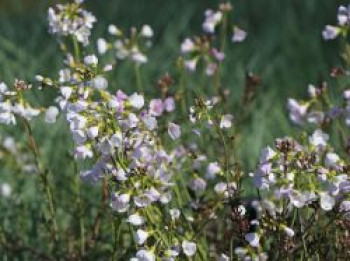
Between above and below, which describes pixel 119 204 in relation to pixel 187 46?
below

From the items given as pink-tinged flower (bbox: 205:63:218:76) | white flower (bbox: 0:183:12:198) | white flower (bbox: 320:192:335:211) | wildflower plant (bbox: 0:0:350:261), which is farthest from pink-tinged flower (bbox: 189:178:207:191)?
white flower (bbox: 0:183:12:198)

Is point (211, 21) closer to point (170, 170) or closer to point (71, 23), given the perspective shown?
point (71, 23)

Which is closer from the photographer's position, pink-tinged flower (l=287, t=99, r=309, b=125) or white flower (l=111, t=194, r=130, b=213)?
white flower (l=111, t=194, r=130, b=213)

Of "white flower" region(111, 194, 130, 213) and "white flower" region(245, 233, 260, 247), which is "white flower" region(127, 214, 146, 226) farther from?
"white flower" region(245, 233, 260, 247)

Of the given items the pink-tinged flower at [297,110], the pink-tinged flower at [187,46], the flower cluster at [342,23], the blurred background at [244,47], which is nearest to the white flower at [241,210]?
the pink-tinged flower at [297,110]

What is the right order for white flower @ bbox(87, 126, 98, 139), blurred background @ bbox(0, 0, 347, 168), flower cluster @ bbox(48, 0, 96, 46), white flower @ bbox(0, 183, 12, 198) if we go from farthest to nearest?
blurred background @ bbox(0, 0, 347, 168) → white flower @ bbox(0, 183, 12, 198) → flower cluster @ bbox(48, 0, 96, 46) → white flower @ bbox(87, 126, 98, 139)

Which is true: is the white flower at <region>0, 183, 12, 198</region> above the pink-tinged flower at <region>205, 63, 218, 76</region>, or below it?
below

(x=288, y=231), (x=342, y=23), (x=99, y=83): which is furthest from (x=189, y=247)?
(x=342, y=23)

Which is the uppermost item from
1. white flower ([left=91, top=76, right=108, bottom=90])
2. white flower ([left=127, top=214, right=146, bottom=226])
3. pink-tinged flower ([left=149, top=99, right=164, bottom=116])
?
pink-tinged flower ([left=149, top=99, right=164, bottom=116])

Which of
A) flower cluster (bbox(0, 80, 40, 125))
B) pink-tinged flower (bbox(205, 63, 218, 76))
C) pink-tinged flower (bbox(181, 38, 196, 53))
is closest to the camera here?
flower cluster (bbox(0, 80, 40, 125))
